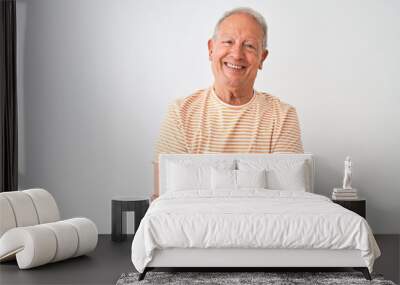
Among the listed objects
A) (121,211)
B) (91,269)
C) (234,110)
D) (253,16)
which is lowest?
(91,269)

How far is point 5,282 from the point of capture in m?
4.71

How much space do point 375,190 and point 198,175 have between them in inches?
85.3

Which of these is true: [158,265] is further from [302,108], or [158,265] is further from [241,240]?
[302,108]

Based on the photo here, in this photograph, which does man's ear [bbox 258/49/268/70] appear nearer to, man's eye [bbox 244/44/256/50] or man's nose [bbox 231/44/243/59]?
man's eye [bbox 244/44/256/50]

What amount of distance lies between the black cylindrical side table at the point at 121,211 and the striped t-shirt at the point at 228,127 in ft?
2.13

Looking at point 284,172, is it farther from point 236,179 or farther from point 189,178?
point 189,178

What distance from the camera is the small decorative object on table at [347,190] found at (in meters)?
6.73

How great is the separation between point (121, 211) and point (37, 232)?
1.51 meters

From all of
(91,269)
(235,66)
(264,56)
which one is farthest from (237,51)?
(91,269)

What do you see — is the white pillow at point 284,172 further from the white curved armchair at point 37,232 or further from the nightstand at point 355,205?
Result: the white curved armchair at point 37,232

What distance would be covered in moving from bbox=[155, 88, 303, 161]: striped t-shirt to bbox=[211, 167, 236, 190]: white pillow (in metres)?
0.73

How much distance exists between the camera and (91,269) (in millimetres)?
5227

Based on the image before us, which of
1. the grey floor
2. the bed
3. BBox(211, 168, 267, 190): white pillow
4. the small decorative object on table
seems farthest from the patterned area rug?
the small decorative object on table

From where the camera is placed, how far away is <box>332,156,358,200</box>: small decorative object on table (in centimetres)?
673
